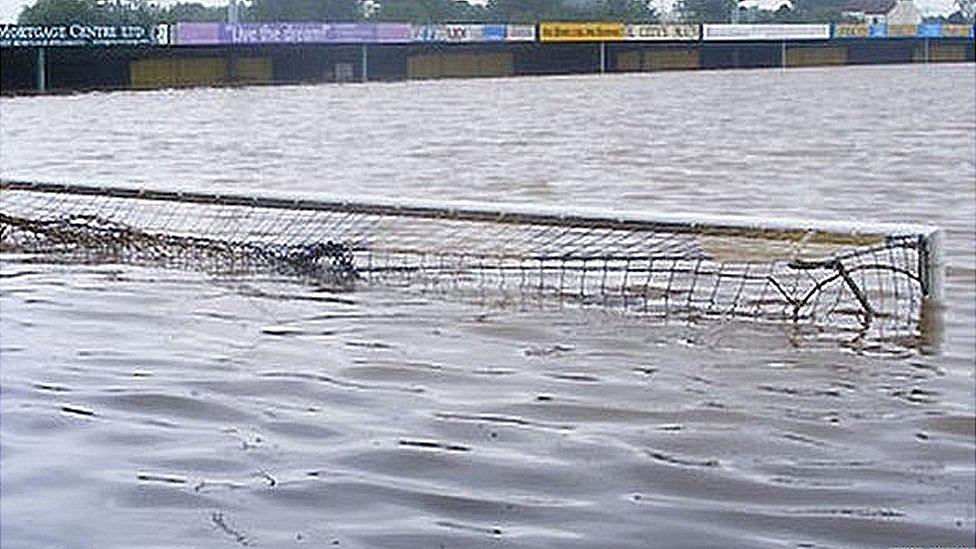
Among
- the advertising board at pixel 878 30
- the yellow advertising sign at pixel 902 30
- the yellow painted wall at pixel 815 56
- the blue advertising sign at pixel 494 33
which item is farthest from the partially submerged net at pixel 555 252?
the yellow painted wall at pixel 815 56

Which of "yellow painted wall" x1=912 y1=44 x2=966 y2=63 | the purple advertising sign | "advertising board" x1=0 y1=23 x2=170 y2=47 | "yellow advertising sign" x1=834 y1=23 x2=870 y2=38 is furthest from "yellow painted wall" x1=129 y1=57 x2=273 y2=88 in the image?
"yellow painted wall" x1=912 y1=44 x2=966 y2=63

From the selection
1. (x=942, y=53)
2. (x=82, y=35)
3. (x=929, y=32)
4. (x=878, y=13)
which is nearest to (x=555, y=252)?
(x=82, y=35)

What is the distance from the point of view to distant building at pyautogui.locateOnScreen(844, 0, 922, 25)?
151 feet

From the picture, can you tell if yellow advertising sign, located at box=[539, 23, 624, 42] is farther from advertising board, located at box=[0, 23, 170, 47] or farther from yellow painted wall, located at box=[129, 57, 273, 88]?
advertising board, located at box=[0, 23, 170, 47]

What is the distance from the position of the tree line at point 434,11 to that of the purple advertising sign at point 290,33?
20.5 inches

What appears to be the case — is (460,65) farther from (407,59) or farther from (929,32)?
(929,32)

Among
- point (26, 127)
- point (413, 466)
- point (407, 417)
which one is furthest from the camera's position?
point (26, 127)

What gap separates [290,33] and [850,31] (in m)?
21.5

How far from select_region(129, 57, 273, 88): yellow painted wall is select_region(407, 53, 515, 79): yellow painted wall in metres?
6.29

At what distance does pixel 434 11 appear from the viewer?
2164 inches

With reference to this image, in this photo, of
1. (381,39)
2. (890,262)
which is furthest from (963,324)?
(381,39)

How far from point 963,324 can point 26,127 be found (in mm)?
21753

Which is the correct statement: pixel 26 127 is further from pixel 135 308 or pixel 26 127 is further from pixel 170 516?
pixel 170 516

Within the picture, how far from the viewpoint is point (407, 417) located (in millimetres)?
5121
